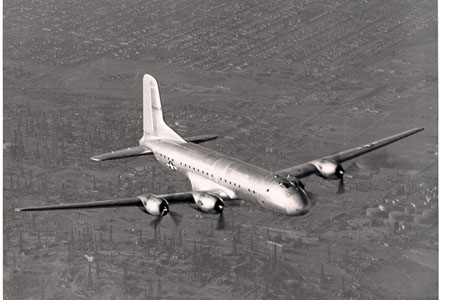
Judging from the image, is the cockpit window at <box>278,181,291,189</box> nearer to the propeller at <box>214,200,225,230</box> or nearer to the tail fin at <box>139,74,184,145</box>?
the propeller at <box>214,200,225,230</box>

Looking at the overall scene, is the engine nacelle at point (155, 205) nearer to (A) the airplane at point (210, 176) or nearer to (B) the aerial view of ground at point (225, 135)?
(A) the airplane at point (210, 176)

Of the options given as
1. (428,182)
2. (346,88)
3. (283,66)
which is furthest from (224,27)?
(428,182)

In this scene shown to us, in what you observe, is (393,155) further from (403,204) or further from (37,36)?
(37,36)

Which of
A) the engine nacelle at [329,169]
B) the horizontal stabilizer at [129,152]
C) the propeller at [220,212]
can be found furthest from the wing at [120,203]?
the engine nacelle at [329,169]

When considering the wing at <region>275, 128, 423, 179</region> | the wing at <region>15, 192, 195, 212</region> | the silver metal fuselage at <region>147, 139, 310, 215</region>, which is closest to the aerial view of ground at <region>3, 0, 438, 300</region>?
the silver metal fuselage at <region>147, 139, 310, 215</region>

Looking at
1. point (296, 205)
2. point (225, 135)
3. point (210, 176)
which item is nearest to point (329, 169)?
point (296, 205)

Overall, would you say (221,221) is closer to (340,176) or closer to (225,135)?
(340,176)

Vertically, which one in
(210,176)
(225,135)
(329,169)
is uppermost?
(225,135)

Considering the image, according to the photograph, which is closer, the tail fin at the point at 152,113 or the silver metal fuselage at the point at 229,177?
the silver metal fuselage at the point at 229,177
